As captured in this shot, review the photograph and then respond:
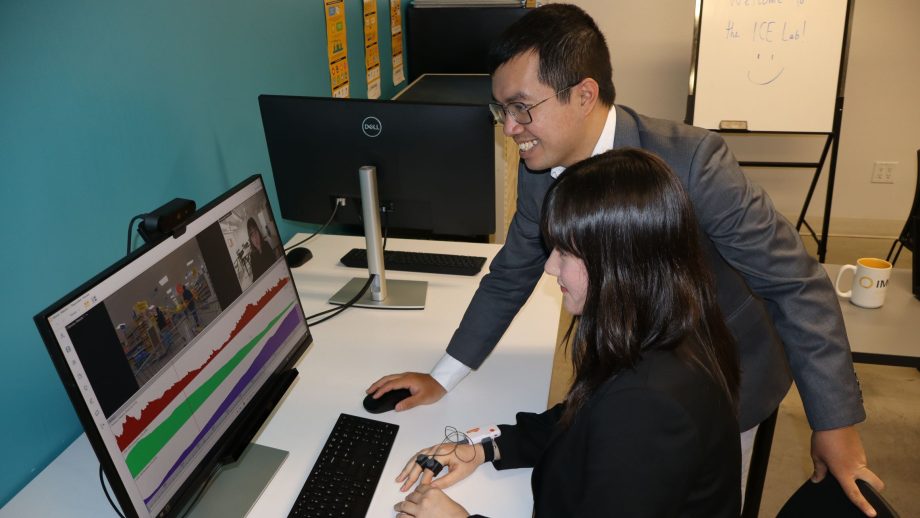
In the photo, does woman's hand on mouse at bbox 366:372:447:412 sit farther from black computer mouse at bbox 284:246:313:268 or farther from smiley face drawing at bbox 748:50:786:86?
smiley face drawing at bbox 748:50:786:86

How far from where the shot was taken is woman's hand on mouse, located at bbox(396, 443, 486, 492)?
104 centimetres

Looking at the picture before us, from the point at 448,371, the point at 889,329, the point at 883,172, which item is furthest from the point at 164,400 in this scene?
the point at 883,172

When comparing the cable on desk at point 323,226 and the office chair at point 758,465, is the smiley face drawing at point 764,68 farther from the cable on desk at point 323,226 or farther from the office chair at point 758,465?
the cable on desk at point 323,226

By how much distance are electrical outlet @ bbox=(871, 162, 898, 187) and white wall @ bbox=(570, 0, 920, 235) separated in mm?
27

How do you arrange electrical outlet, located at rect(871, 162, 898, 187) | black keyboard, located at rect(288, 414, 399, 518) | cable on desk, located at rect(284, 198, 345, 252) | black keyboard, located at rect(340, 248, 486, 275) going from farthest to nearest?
electrical outlet, located at rect(871, 162, 898, 187), black keyboard, located at rect(340, 248, 486, 275), cable on desk, located at rect(284, 198, 345, 252), black keyboard, located at rect(288, 414, 399, 518)

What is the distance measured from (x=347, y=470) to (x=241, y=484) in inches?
6.5

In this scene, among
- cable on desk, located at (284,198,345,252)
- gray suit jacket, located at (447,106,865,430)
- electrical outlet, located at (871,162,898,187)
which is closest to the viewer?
gray suit jacket, located at (447,106,865,430)

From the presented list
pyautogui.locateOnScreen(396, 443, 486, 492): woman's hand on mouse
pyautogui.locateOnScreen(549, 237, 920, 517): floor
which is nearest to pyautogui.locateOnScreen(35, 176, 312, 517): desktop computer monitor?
pyautogui.locateOnScreen(396, 443, 486, 492): woman's hand on mouse

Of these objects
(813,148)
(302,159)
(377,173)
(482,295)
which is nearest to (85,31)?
(302,159)

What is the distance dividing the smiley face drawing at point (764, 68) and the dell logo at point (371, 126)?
2.37 m

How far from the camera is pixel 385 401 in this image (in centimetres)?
123

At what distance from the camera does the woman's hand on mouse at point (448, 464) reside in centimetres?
104

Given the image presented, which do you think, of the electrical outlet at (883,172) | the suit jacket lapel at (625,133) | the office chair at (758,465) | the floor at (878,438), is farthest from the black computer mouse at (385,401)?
the electrical outlet at (883,172)

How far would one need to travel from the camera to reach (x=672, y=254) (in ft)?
2.84
